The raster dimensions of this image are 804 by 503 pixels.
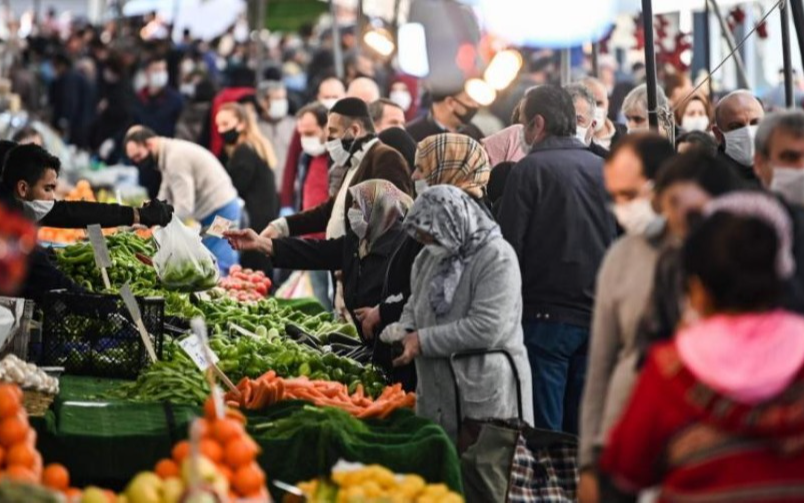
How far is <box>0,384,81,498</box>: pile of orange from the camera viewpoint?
5.37m

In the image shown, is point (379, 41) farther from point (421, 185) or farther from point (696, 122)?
point (421, 185)

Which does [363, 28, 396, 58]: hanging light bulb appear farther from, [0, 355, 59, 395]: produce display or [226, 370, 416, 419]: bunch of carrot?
[0, 355, 59, 395]: produce display

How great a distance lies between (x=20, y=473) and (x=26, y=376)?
4.46 feet

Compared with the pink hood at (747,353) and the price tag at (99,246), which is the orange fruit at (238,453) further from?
the price tag at (99,246)

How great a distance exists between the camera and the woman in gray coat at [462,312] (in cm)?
703

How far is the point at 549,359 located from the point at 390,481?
7.28 ft

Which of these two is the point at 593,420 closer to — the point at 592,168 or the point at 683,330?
the point at 683,330

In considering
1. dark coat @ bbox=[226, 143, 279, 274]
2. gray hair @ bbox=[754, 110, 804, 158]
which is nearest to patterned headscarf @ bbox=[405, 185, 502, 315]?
gray hair @ bbox=[754, 110, 804, 158]

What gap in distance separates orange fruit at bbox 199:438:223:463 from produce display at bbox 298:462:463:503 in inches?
20.9

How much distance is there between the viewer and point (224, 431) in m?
5.41

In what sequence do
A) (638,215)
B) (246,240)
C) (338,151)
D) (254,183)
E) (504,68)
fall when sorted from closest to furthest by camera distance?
(638,215) < (246,240) < (338,151) < (504,68) < (254,183)

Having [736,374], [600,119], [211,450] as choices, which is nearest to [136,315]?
[211,450]

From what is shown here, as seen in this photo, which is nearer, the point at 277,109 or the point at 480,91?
the point at 480,91

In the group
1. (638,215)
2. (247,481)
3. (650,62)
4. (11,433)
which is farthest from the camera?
(650,62)
